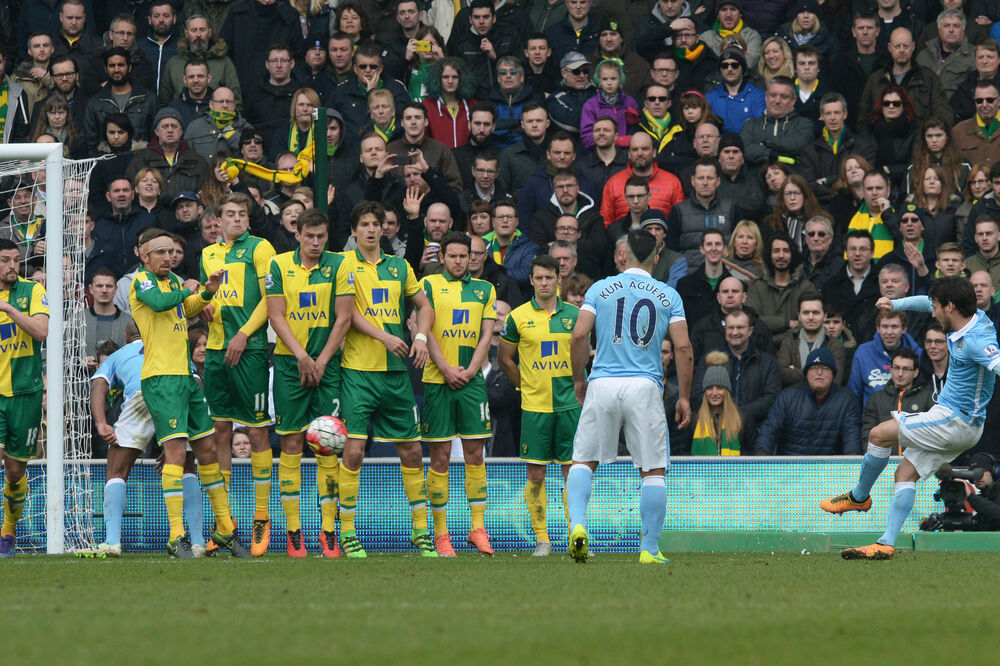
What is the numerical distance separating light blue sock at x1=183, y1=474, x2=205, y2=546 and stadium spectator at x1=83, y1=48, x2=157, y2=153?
263 inches

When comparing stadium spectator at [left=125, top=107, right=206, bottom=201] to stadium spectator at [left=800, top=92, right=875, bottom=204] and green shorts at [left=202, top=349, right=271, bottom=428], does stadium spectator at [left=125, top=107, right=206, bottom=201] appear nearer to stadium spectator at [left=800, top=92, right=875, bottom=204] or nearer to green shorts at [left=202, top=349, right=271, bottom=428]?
green shorts at [left=202, top=349, right=271, bottom=428]

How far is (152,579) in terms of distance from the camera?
26.9 ft

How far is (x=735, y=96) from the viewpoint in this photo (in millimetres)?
16344

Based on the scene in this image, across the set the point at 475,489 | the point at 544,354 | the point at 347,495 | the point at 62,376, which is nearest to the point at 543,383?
the point at 544,354

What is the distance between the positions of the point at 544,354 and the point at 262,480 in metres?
2.52

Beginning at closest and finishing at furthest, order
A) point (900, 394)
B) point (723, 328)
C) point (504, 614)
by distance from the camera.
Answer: point (504, 614), point (900, 394), point (723, 328)

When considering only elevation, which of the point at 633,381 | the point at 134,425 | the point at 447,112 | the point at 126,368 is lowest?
the point at 134,425

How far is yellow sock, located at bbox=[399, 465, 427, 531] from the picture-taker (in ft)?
38.5

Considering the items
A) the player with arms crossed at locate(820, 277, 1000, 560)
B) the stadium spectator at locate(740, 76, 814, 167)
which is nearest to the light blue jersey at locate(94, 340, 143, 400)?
the player with arms crossed at locate(820, 277, 1000, 560)

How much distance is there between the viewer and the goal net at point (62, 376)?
39.4 ft

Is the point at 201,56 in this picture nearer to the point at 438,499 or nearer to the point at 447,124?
the point at 447,124

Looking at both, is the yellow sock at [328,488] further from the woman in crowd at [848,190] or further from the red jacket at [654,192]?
the woman in crowd at [848,190]

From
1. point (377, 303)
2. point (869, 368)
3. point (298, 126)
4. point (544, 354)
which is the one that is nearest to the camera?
point (377, 303)

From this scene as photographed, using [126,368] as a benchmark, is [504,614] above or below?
below
